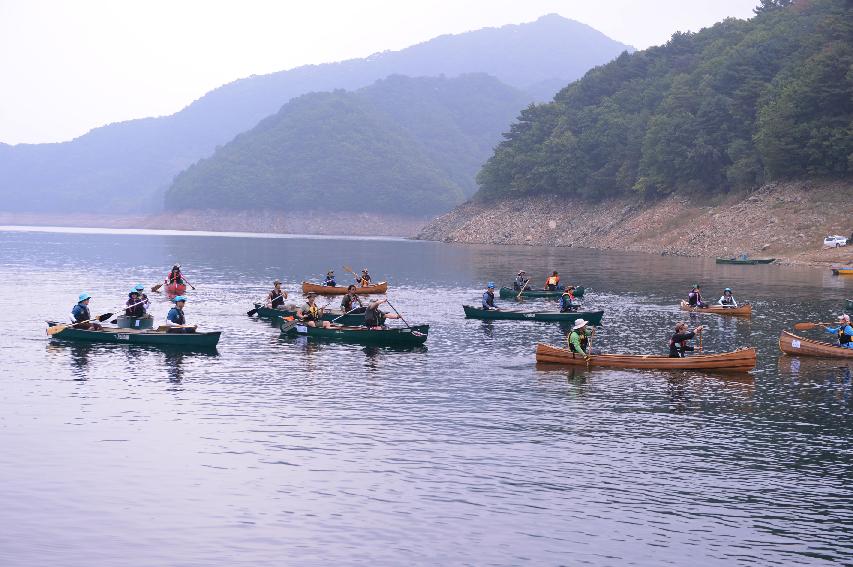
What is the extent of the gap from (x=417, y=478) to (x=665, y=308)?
4750 centimetres

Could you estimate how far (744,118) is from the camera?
159 metres

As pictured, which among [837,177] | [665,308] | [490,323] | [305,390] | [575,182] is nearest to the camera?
[305,390]

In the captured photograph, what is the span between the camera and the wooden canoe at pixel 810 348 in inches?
A: 1804

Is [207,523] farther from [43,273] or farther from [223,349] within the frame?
A: [43,273]

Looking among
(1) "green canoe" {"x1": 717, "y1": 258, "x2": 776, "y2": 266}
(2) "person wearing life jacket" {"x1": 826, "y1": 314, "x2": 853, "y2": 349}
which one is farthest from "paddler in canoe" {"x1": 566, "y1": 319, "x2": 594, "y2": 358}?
(1) "green canoe" {"x1": 717, "y1": 258, "x2": 776, "y2": 266}

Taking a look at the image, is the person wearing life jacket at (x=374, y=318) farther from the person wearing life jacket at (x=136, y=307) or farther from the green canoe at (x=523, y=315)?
the green canoe at (x=523, y=315)

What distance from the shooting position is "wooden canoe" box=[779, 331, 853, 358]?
150 feet

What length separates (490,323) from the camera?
6106 cm

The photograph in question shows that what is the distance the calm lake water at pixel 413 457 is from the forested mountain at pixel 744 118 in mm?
94189

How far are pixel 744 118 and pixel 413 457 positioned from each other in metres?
146

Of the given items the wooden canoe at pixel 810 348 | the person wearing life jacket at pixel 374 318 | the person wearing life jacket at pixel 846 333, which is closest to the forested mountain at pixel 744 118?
the person wearing life jacket at pixel 846 333

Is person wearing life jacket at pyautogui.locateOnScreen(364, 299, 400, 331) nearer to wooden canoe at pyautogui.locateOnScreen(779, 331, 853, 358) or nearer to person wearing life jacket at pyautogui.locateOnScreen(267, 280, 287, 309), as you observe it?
person wearing life jacket at pyautogui.locateOnScreen(267, 280, 287, 309)

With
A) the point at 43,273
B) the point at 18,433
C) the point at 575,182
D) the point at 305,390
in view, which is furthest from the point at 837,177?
the point at 18,433

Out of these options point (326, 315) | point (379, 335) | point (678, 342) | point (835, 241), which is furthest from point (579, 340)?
point (835, 241)
